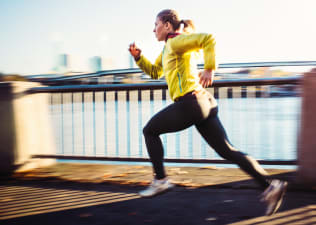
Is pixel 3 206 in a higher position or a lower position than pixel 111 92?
lower

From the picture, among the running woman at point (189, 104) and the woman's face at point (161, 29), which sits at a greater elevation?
the woman's face at point (161, 29)

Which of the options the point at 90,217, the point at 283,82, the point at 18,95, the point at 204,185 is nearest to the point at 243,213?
the point at 204,185

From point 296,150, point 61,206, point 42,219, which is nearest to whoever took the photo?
point 42,219

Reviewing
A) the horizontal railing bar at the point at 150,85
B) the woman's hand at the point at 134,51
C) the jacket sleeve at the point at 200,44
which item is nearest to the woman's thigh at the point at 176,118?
the jacket sleeve at the point at 200,44

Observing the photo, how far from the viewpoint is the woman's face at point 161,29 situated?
10.2 ft

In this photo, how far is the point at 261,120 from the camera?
15.4ft

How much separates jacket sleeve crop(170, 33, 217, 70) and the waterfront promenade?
1415 mm

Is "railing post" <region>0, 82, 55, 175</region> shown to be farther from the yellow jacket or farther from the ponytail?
the ponytail

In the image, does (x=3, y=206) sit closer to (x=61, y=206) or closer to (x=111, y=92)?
(x=61, y=206)

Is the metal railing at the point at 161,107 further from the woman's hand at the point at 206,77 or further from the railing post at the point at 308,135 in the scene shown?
the woman's hand at the point at 206,77

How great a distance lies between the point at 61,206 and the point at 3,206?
2.05 feet

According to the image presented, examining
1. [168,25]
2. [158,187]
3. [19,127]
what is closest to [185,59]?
[168,25]

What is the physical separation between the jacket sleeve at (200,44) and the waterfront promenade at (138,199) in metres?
1.41

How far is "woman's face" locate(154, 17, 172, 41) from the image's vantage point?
3.10 metres
